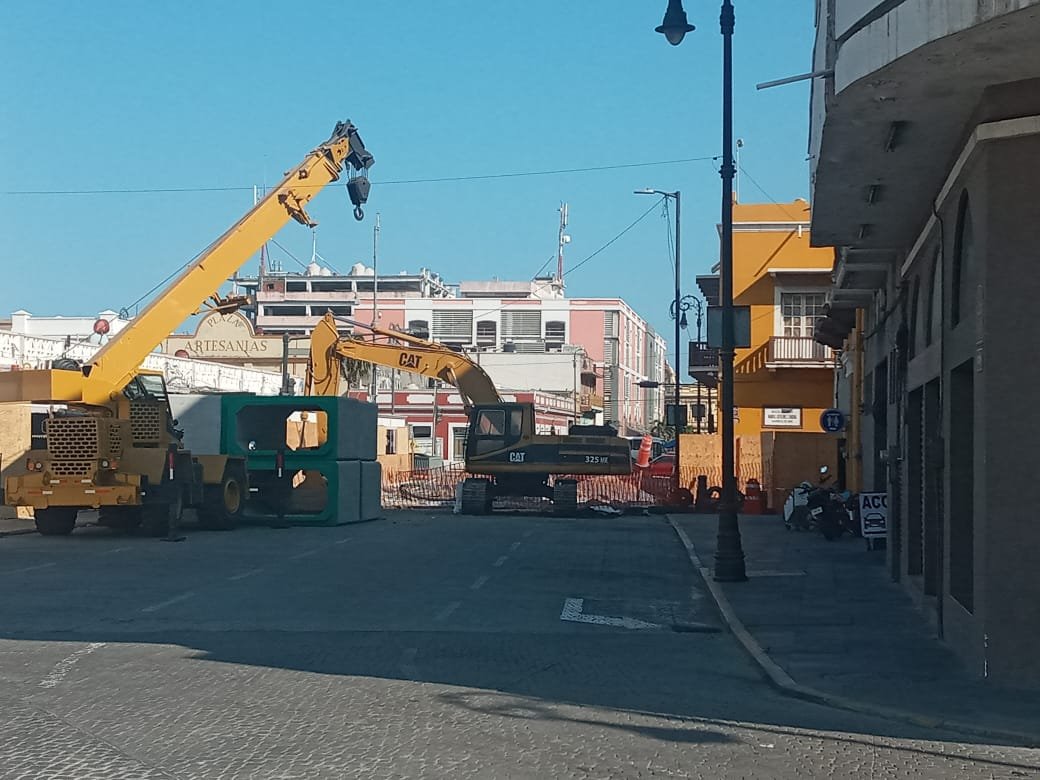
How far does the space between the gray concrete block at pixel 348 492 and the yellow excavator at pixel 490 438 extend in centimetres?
374

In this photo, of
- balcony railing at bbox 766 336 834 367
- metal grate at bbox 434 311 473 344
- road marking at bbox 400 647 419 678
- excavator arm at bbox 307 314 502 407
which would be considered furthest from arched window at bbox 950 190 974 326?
metal grate at bbox 434 311 473 344

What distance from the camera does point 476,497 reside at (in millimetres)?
38406

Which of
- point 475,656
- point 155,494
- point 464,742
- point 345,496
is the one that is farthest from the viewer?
point 345,496

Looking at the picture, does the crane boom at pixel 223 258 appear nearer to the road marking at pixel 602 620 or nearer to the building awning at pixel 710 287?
the road marking at pixel 602 620

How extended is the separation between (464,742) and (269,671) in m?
3.10

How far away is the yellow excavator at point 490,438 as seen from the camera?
3712 cm

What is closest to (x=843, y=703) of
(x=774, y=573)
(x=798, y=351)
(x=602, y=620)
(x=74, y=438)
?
(x=602, y=620)

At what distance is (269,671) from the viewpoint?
1088 centimetres

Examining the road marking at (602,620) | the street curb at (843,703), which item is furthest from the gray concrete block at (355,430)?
the street curb at (843,703)

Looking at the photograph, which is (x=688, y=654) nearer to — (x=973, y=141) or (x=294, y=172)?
(x=973, y=141)

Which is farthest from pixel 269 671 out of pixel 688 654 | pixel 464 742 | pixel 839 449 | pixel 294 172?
pixel 839 449

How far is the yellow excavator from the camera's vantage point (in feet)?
122

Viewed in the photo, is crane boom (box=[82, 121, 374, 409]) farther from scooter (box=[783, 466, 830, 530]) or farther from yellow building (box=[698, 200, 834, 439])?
yellow building (box=[698, 200, 834, 439])

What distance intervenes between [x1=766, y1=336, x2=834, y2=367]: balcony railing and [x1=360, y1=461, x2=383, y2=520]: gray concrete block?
15885 mm
